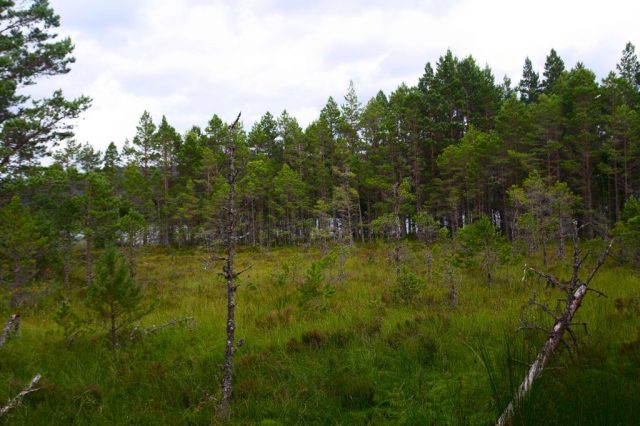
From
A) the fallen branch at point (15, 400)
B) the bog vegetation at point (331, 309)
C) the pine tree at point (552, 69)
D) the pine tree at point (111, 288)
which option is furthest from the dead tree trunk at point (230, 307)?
the pine tree at point (552, 69)

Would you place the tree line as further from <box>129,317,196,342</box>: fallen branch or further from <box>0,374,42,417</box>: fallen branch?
<box>0,374,42,417</box>: fallen branch

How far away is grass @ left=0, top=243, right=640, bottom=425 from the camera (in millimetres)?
3291

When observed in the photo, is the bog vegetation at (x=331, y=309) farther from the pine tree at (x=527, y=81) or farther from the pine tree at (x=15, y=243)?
the pine tree at (x=527, y=81)

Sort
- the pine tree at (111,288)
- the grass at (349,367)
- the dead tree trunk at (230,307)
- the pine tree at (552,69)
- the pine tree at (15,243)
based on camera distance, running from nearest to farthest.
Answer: the grass at (349,367) → the dead tree trunk at (230,307) → the pine tree at (111,288) → the pine tree at (15,243) → the pine tree at (552,69)

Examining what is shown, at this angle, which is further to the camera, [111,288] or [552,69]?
[552,69]

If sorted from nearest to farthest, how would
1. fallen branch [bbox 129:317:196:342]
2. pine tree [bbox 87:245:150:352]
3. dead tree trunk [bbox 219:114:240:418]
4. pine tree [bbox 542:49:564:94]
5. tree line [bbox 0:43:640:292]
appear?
dead tree trunk [bbox 219:114:240:418] → pine tree [bbox 87:245:150:352] → fallen branch [bbox 129:317:196:342] → tree line [bbox 0:43:640:292] → pine tree [bbox 542:49:564:94]

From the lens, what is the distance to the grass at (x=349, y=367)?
329 centimetres

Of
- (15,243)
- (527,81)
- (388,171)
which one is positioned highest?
(527,81)

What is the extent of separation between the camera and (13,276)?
13.0m

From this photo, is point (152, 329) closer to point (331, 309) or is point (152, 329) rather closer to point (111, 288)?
point (111, 288)

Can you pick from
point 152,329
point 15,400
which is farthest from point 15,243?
point 15,400

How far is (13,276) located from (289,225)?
2901 cm

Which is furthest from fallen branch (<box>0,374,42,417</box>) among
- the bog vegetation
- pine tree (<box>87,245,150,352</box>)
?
pine tree (<box>87,245,150,352</box>)

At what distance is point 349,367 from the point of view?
524 cm
